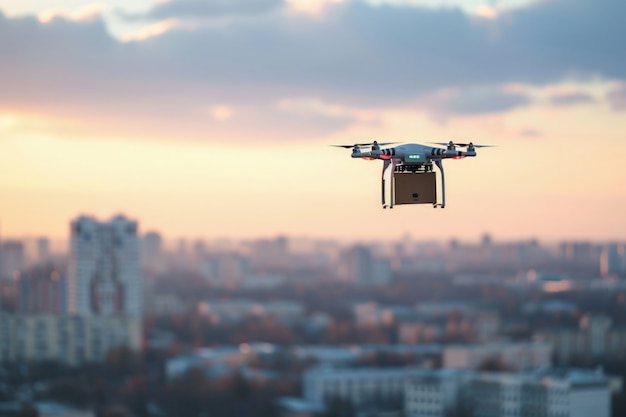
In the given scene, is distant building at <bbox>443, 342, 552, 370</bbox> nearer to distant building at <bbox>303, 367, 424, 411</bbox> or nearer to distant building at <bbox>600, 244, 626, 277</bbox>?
distant building at <bbox>303, 367, 424, 411</bbox>

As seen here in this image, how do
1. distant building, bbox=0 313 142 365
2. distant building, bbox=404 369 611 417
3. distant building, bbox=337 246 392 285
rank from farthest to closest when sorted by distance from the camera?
distant building, bbox=337 246 392 285 < distant building, bbox=0 313 142 365 < distant building, bbox=404 369 611 417

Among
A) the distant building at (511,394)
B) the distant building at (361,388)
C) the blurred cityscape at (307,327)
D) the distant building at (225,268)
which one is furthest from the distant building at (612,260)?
the distant building at (225,268)

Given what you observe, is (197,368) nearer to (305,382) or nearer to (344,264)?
(305,382)

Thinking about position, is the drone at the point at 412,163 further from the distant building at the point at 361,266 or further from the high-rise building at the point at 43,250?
the distant building at the point at 361,266

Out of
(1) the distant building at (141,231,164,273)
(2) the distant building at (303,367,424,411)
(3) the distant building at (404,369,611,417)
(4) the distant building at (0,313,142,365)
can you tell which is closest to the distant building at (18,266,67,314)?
(4) the distant building at (0,313,142,365)

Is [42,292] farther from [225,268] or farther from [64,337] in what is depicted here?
[225,268]

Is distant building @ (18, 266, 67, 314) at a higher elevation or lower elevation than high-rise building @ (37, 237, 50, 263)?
lower

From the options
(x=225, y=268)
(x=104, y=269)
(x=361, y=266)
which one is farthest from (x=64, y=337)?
(x=361, y=266)
